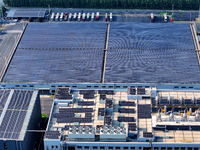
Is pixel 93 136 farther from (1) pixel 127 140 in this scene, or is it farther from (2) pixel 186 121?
(2) pixel 186 121

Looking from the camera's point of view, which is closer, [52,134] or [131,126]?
[52,134]

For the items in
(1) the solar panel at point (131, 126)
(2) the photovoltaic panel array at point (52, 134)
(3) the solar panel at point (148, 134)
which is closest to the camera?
(3) the solar panel at point (148, 134)

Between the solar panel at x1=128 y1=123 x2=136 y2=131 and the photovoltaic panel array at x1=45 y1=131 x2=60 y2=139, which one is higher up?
the solar panel at x1=128 y1=123 x2=136 y2=131

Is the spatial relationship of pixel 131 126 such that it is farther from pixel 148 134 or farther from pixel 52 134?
pixel 52 134

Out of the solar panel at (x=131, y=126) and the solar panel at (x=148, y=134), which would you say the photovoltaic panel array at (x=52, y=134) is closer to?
the solar panel at (x=131, y=126)

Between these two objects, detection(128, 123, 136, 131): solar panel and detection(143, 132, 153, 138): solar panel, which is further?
detection(128, 123, 136, 131): solar panel

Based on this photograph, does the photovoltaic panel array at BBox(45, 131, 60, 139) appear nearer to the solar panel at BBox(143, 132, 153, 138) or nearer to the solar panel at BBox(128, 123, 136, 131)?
the solar panel at BBox(128, 123, 136, 131)

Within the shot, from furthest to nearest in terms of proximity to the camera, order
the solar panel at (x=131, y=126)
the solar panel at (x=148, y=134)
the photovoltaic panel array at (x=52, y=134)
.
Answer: the solar panel at (x=131, y=126) < the photovoltaic panel array at (x=52, y=134) < the solar panel at (x=148, y=134)

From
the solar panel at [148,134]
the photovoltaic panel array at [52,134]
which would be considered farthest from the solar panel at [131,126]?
the photovoltaic panel array at [52,134]

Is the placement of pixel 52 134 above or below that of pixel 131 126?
below

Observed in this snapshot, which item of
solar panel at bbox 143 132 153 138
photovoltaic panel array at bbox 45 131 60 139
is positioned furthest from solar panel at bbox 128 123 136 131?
photovoltaic panel array at bbox 45 131 60 139

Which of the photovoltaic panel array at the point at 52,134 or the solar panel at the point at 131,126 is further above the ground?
the solar panel at the point at 131,126

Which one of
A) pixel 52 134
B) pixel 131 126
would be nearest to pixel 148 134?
pixel 131 126

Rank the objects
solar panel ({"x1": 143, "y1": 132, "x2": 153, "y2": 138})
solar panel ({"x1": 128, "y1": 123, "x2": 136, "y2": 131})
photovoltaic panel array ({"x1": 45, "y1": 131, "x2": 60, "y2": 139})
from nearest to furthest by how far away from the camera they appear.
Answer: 1. solar panel ({"x1": 143, "y1": 132, "x2": 153, "y2": 138})
2. photovoltaic panel array ({"x1": 45, "y1": 131, "x2": 60, "y2": 139})
3. solar panel ({"x1": 128, "y1": 123, "x2": 136, "y2": 131})
